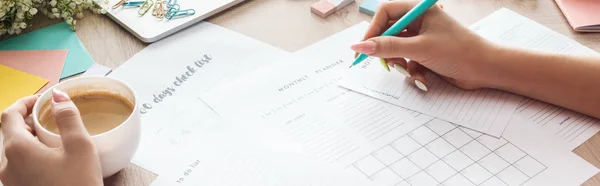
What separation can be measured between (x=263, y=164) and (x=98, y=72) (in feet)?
Answer: 1.00

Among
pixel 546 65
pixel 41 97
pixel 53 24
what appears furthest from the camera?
pixel 53 24

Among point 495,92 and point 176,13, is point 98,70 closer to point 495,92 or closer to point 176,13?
point 176,13

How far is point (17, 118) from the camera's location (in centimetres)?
63

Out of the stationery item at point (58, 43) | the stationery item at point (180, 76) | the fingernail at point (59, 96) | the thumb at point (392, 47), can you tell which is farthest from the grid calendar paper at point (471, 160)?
the stationery item at point (58, 43)

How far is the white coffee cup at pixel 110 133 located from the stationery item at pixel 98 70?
6.6 inches

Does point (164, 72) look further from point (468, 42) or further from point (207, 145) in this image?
point (468, 42)

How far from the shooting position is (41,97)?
24.9 inches

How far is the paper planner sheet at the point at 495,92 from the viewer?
29.2 inches

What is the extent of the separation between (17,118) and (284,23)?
1.41 ft

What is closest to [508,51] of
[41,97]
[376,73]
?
[376,73]

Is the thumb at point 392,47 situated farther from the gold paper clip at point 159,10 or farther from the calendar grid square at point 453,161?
the gold paper clip at point 159,10

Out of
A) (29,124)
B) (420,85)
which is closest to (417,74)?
(420,85)

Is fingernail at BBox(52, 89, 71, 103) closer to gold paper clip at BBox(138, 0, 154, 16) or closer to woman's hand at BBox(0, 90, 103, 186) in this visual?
woman's hand at BBox(0, 90, 103, 186)

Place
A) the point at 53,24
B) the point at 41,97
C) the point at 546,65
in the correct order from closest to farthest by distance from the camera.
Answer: the point at 41,97 < the point at 546,65 < the point at 53,24
